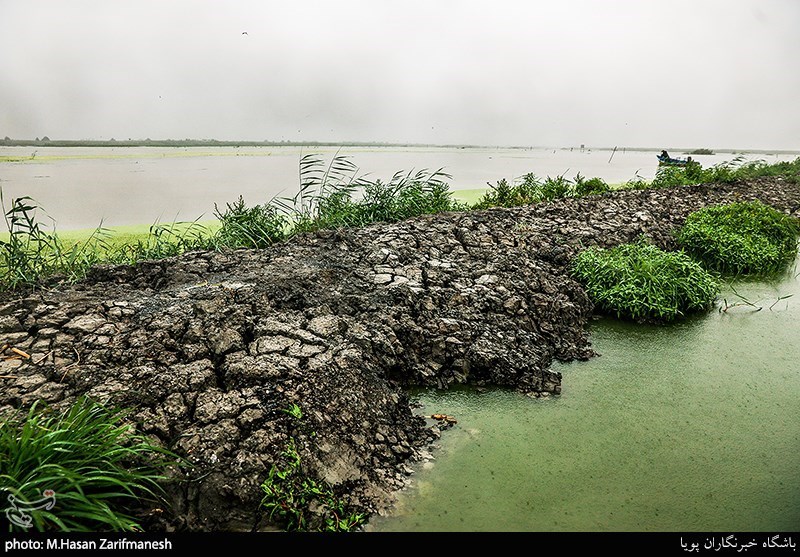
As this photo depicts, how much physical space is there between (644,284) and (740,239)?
2.33 metres

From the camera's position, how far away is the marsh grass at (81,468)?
58.7 inches

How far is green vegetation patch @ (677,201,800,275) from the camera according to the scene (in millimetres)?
5238

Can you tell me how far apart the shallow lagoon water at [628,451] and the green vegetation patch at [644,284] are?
494mm

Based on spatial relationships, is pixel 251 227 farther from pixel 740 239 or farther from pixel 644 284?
pixel 740 239

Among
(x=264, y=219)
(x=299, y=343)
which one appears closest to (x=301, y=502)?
(x=299, y=343)

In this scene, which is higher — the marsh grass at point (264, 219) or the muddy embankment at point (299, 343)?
the marsh grass at point (264, 219)

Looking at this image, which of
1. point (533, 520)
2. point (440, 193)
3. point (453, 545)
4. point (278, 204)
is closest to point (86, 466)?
point (453, 545)

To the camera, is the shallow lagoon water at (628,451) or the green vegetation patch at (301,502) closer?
the green vegetation patch at (301,502)

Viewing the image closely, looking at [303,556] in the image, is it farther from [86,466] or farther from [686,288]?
[686,288]

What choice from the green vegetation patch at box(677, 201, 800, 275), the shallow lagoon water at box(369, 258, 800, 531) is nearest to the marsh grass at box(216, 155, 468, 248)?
the shallow lagoon water at box(369, 258, 800, 531)

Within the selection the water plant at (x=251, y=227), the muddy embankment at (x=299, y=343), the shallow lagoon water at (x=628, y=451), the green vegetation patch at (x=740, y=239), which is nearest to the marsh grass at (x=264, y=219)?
the water plant at (x=251, y=227)

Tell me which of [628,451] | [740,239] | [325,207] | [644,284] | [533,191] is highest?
[533,191]

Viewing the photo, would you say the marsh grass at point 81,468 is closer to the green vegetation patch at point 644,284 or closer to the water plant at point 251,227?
the water plant at point 251,227

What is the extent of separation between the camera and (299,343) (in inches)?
98.7
